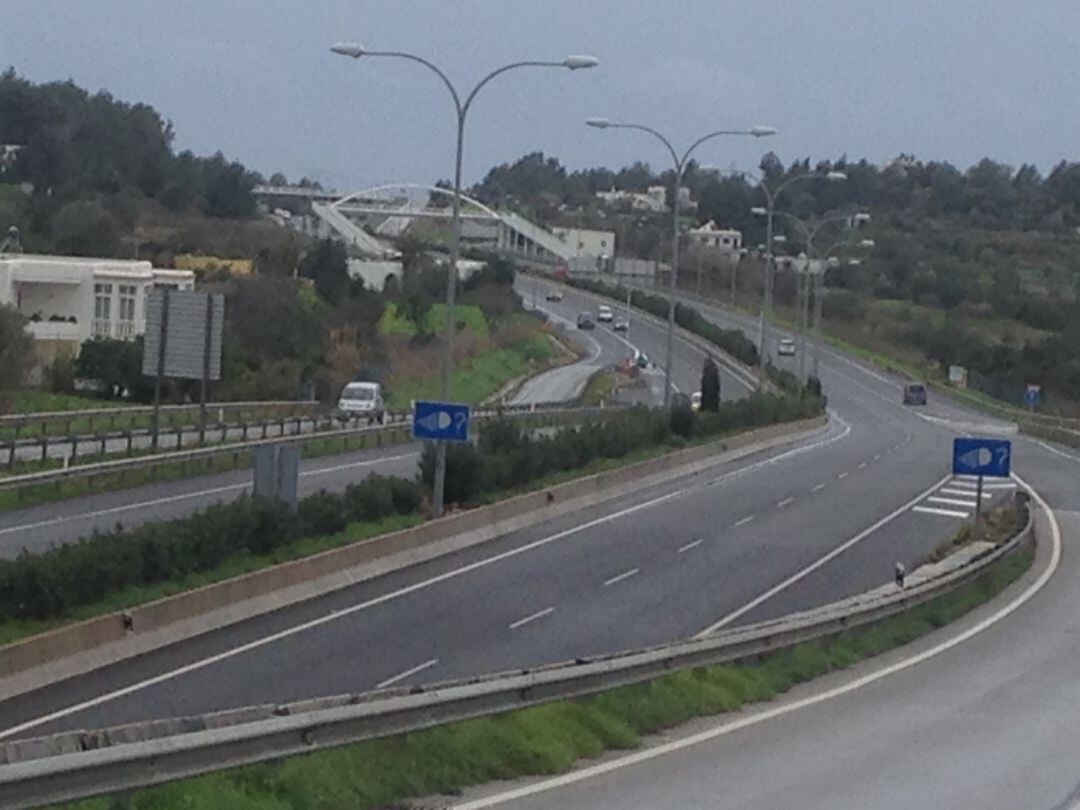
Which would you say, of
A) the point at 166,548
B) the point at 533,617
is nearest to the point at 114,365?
the point at 533,617

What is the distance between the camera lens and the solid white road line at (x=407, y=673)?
2270cm

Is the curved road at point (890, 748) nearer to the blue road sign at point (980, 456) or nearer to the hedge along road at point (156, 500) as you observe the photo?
the blue road sign at point (980, 456)

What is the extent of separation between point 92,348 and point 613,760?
2042 inches

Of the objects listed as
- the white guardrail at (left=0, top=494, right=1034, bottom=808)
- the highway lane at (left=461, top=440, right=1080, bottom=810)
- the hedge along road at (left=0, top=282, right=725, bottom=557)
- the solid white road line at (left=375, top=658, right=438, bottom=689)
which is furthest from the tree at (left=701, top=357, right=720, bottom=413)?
the white guardrail at (left=0, top=494, right=1034, bottom=808)

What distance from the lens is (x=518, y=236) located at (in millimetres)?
199000

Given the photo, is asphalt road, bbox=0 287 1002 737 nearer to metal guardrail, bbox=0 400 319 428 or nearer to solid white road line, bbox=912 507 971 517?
solid white road line, bbox=912 507 971 517

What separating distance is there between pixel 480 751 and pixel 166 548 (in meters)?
15.2

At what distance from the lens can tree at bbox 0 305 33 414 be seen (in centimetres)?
5650

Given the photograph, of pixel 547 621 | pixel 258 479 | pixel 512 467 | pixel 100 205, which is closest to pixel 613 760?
pixel 547 621

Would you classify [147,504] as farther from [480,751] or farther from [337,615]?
[480,751]

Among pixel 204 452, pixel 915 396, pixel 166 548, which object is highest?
pixel 166 548

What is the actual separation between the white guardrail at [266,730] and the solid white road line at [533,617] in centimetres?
1065

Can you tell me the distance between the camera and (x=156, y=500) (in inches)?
1607

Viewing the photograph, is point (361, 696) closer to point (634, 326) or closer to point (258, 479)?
point (258, 479)
